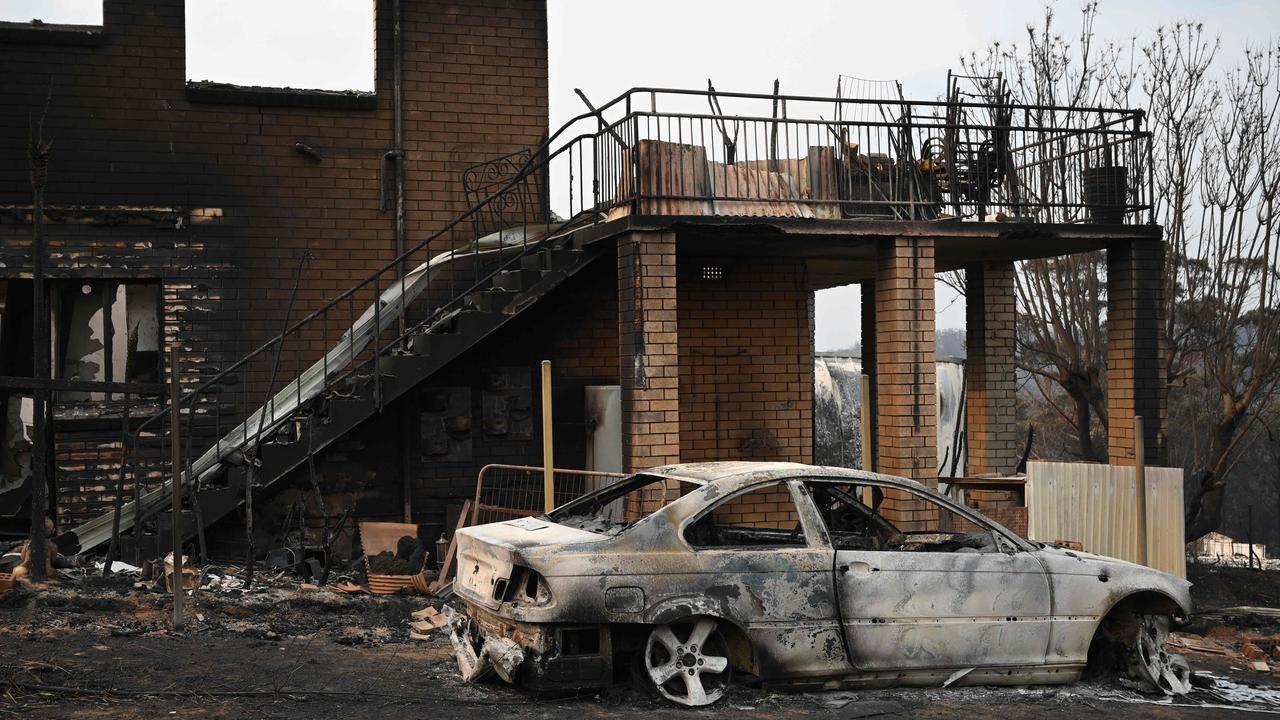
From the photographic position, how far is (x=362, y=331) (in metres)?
13.4

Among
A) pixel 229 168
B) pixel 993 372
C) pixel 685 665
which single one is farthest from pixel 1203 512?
pixel 685 665

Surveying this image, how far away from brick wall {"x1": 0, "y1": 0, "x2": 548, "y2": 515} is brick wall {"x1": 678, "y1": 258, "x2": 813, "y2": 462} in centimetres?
278

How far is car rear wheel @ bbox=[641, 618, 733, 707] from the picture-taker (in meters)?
6.73

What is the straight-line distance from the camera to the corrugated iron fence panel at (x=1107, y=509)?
10.4 meters

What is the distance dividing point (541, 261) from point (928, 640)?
6.24 m

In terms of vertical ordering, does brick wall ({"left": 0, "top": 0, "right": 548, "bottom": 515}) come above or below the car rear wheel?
above

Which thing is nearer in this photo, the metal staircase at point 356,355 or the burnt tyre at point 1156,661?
the burnt tyre at point 1156,661

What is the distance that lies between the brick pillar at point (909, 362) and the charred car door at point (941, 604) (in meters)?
4.38

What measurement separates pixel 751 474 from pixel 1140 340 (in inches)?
285

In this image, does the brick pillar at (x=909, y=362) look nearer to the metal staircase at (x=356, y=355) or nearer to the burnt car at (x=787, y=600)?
the metal staircase at (x=356, y=355)

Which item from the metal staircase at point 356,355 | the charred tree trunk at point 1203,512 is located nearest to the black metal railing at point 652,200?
the metal staircase at point 356,355

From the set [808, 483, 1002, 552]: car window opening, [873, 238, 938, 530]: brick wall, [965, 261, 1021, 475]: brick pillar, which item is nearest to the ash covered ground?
[808, 483, 1002, 552]: car window opening

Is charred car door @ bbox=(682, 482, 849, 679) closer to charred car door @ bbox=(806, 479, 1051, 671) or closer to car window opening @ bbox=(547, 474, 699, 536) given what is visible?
charred car door @ bbox=(806, 479, 1051, 671)

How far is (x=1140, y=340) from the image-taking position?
12914mm
